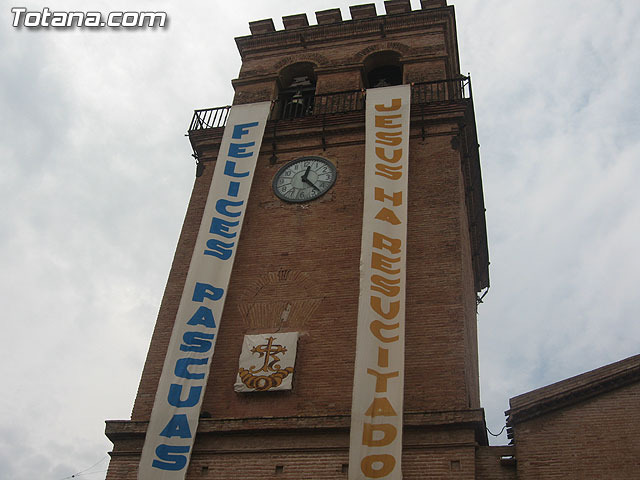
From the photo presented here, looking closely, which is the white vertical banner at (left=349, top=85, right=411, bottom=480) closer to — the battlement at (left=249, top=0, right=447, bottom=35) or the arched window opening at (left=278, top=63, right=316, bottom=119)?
the arched window opening at (left=278, top=63, right=316, bottom=119)

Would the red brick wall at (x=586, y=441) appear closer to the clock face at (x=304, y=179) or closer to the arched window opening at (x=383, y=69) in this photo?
the clock face at (x=304, y=179)

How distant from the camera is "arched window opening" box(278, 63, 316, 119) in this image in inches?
677

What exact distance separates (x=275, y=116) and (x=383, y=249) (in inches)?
252

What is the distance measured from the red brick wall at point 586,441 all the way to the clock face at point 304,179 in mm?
6162

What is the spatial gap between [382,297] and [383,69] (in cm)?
878

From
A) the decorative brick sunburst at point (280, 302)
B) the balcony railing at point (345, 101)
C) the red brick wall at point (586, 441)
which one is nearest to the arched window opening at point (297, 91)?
the balcony railing at point (345, 101)

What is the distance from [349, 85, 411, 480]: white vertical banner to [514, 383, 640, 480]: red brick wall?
1.91 meters

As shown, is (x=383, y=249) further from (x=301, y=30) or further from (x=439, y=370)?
(x=301, y=30)

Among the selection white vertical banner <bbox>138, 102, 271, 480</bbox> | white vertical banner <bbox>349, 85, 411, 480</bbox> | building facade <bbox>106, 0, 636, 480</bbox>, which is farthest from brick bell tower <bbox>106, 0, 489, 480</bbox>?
white vertical banner <bbox>349, 85, 411, 480</bbox>

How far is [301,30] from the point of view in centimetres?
1875

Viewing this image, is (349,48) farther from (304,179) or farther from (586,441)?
(586,441)

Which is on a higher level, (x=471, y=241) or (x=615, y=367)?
(x=471, y=241)

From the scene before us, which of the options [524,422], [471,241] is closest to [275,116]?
[471,241]

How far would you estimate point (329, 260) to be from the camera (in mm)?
12906
